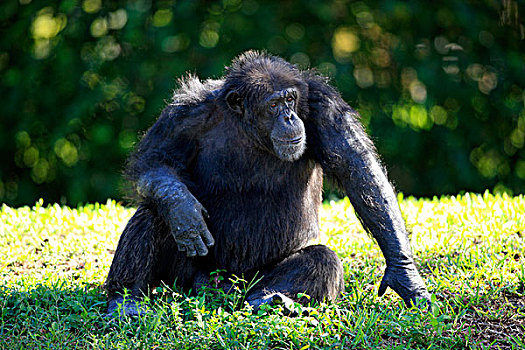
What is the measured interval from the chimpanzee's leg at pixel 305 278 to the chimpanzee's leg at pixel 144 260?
0.48m

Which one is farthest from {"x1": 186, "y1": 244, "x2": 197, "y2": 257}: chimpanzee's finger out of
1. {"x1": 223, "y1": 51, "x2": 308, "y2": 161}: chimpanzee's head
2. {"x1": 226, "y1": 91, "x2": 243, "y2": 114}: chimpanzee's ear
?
{"x1": 226, "y1": 91, "x2": 243, "y2": 114}: chimpanzee's ear

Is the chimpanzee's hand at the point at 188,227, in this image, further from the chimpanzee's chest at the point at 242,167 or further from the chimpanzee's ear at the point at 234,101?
the chimpanzee's ear at the point at 234,101

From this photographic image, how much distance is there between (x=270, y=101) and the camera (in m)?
4.21

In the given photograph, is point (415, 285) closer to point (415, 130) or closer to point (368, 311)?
point (368, 311)

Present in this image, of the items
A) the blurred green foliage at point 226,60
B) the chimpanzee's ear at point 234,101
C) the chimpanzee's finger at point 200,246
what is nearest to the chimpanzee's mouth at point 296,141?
the chimpanzee's ear at point 234,101

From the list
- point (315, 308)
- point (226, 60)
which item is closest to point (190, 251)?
point (315, 308)

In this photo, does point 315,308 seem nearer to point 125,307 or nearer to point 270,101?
point 125,307

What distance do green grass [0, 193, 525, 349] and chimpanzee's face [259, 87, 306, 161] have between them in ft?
2.80

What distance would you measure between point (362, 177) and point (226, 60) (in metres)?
5.23

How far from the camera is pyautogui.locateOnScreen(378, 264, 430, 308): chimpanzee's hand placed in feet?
13.5

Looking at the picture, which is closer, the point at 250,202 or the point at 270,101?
the point at 270,101

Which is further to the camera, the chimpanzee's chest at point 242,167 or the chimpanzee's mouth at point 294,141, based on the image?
the chimpanzee's chest at point 242,167

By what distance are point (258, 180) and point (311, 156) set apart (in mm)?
355

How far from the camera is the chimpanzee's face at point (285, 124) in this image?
4.09m
